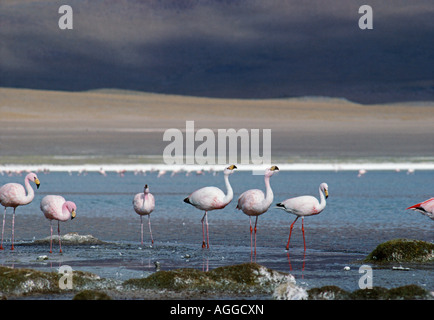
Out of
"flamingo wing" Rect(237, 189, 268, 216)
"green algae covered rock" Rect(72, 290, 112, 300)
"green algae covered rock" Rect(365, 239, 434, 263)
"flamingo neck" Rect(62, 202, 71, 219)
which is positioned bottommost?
"green algae covered rock" Rect(72, 290, 112, 300)

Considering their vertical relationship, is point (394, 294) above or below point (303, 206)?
below

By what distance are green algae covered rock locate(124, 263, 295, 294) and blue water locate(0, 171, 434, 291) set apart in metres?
0.52

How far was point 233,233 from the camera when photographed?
13.7 metres

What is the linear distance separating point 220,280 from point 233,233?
5.06 meters

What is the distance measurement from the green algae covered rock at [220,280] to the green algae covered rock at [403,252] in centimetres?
214

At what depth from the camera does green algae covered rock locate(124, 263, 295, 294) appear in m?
8.38

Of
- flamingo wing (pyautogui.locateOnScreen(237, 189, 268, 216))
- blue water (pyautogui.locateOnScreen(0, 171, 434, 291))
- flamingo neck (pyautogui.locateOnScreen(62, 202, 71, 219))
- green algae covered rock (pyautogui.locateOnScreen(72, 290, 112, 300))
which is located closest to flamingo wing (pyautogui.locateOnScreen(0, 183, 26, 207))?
blue water (pyautogui.locateOnScreen(0, 171, 434, 291))

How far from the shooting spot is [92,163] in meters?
38.8

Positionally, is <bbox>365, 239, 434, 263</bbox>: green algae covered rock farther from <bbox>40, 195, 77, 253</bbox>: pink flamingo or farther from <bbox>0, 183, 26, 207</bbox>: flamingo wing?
<bbox>0, 183, 26, 207</bbox>: flamingo wing

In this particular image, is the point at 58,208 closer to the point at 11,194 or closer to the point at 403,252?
the point at 11,194

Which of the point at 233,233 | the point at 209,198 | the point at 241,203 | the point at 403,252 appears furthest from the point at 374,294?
the point at 233,233

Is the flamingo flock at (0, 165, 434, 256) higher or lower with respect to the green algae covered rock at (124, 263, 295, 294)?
higher
